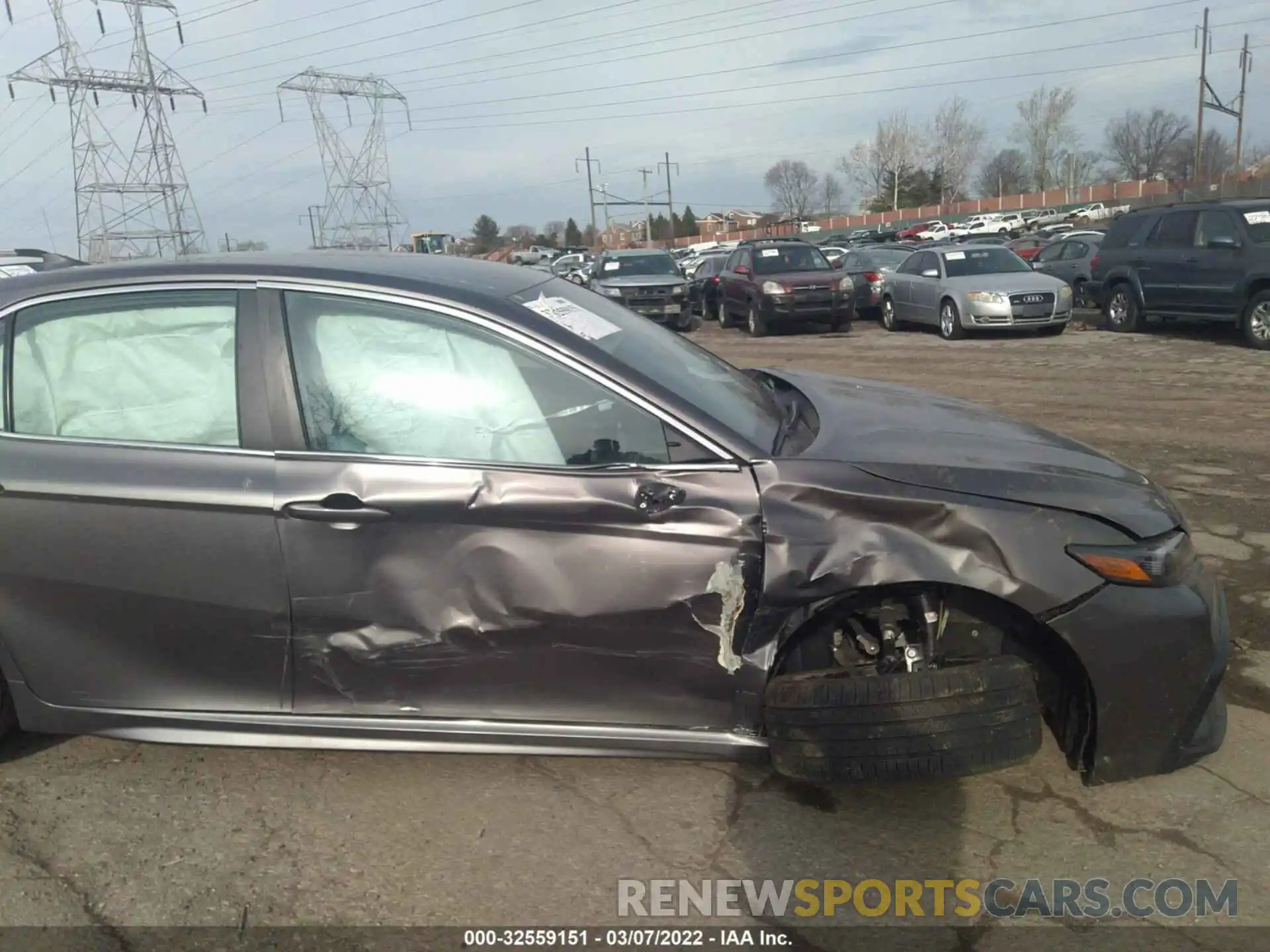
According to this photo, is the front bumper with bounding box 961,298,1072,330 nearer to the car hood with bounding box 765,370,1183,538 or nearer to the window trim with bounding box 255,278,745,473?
the car hood with bounding box 765,370,1183,538

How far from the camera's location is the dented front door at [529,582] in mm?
2777

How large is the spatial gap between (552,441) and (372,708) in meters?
0.98

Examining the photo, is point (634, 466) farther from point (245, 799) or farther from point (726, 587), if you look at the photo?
point (245, 799)

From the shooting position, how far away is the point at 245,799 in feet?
10.2

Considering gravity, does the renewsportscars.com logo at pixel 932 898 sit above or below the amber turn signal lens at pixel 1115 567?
below

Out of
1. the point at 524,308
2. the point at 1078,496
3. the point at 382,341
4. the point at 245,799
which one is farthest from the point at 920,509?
the point at 245,799

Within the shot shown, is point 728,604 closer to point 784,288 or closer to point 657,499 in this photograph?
point 657,499

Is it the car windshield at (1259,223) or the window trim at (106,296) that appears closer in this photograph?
the window trim at (106,296)

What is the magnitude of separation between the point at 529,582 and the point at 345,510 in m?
0.57

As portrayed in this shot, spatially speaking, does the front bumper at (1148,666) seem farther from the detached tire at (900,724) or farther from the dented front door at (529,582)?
the dented front door at (529,582)

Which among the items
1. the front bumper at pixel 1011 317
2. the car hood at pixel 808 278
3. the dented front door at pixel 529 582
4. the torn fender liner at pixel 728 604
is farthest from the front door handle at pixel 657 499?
the car hood at pixel 808 278

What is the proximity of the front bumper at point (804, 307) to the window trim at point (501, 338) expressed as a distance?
1446 centimetres

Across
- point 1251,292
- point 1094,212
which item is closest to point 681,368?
point 1251,292

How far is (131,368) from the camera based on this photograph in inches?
122
